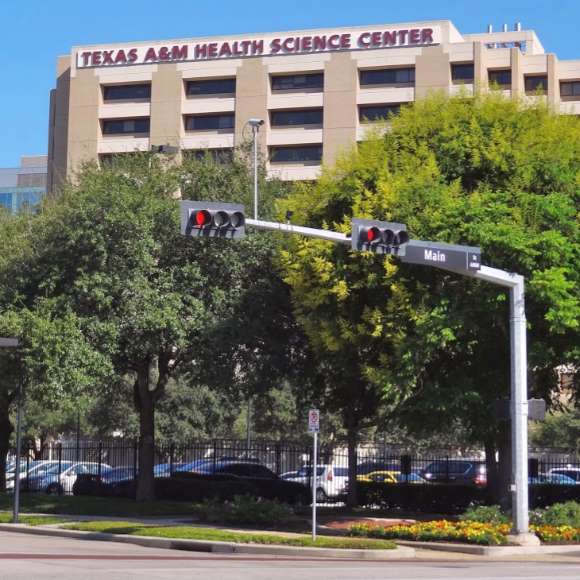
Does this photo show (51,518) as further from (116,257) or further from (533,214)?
(533,214)

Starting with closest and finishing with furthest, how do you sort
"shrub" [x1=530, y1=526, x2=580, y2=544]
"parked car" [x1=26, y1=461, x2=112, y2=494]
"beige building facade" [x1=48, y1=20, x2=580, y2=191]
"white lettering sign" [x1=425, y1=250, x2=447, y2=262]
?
"white lettering sign" [x1=425, y1=250, x2=447, y2=262] < "shrub" [x1=530, y1=526, x2=580, y2=544] < "parked car" [x1=26, y1=461, x2=112, y2=494] < "beige building facade" [x1=48, y1=20, x2=580, y2=191]

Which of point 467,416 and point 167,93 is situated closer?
point 467,416

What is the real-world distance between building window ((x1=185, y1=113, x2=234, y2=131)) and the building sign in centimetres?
483

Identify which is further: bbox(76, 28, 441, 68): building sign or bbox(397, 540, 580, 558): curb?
bbox(76, 28, 441, 68): building sign

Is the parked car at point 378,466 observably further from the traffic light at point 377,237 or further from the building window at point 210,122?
the building window at point 210,122

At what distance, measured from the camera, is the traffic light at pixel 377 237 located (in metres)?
19.1

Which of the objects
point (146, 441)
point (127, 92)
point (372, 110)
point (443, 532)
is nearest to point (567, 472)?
point (146, 441)

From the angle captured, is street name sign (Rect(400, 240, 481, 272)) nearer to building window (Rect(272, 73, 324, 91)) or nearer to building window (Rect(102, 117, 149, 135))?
building window (Rect(272, 73, 324, 91))

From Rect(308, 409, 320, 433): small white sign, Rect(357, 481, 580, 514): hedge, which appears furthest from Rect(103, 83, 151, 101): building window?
Rect(308, 409, 320, 433): small white sign

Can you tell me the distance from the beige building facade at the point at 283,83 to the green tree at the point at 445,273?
182 feet

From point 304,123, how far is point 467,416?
64097 millimetres

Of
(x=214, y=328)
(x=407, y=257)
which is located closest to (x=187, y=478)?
(x=214, y=328)

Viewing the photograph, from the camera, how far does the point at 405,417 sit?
27.7m

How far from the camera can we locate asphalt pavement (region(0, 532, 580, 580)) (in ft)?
52.5
